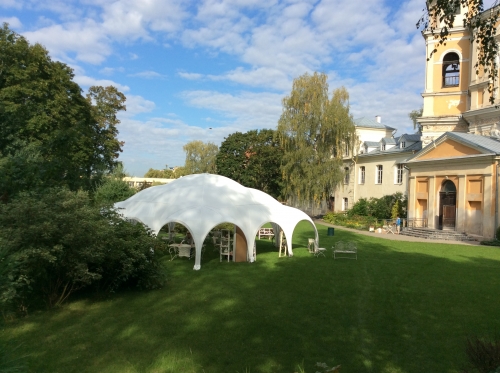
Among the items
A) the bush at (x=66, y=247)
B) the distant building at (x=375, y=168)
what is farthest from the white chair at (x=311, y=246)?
the distant building at (x=375, y=168)

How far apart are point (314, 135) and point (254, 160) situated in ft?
29.1

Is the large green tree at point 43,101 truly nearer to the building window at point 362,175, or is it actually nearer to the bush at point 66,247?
the bush at point 66,247

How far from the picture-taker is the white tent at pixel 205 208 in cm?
1470

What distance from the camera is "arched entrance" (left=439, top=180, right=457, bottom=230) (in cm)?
2805

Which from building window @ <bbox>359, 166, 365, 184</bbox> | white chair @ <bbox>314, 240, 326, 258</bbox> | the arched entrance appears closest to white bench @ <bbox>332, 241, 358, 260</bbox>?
white chair @ <bbox>314, 240, 326, 258</bbox>

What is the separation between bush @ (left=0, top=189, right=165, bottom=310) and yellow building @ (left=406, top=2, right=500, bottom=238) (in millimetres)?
23063

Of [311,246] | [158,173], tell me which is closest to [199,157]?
[158,173]

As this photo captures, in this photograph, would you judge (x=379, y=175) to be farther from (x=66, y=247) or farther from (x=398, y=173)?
(x=66, y=247)

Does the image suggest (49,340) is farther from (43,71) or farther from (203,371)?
(43,71)

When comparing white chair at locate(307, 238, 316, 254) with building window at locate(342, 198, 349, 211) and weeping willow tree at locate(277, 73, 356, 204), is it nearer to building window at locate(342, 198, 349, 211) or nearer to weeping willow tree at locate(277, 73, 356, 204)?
weeping willow tree at locate(277, 73, 356, 204)

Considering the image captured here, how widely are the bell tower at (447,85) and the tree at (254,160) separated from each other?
51.0 feet

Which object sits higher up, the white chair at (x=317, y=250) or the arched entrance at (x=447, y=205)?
the arched entrance at (x=447, y=205)

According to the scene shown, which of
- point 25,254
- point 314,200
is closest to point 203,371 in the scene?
point 25,254

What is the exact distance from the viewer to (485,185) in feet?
83.0
